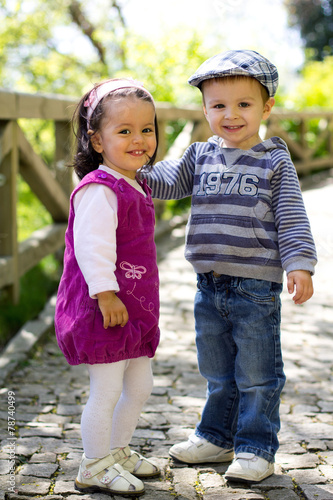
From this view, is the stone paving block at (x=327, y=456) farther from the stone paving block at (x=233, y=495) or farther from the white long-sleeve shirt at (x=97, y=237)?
the white long-sleeve shirt at (x=97, y=237)

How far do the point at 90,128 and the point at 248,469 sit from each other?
1268 millimetres

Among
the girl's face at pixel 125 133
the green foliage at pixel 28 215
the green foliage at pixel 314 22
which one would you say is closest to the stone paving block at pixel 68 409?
the girl's face at pixel 125 133

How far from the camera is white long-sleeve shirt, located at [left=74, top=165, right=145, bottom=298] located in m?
1.98

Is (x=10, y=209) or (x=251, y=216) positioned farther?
(x=10, y=209)

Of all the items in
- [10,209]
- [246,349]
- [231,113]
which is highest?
[231,113]

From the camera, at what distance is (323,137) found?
41.9 feet

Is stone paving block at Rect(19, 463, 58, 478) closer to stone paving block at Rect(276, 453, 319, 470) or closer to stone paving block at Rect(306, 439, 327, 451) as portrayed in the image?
stone paving block at Rect(276, 453, 319, 470)

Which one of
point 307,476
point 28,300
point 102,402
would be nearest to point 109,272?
point 102,402

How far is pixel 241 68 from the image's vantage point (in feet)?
7.07

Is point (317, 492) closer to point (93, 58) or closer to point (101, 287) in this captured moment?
point (101, 287)

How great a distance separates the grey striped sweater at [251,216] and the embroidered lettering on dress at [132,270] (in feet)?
0.90

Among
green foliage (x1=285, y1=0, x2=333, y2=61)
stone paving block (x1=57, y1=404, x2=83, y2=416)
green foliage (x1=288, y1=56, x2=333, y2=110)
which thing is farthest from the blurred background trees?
green foliage (x1=285, y1=0, x2=333, y2=61)

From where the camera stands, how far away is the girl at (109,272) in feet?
6.64

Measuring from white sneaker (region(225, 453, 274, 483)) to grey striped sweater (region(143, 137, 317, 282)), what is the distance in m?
0.63
